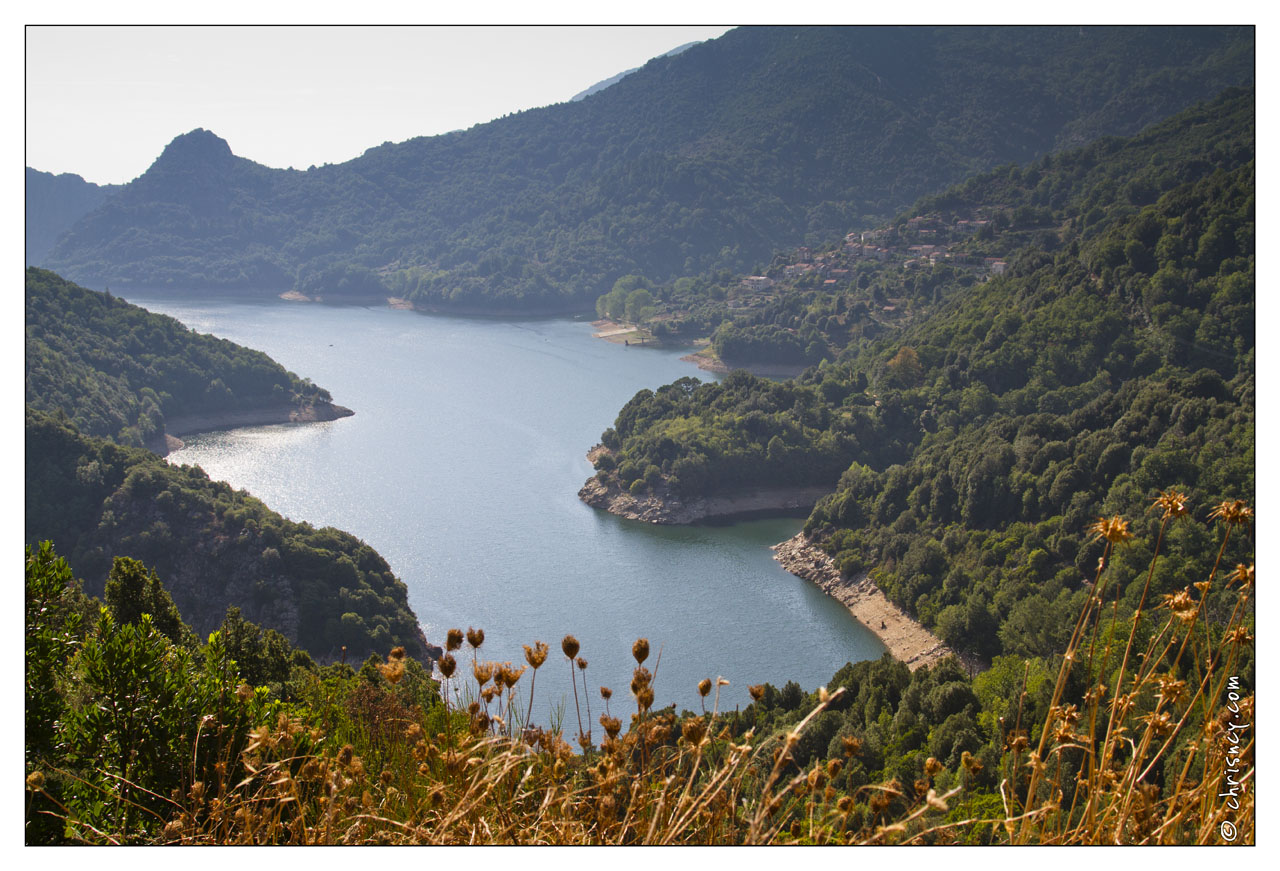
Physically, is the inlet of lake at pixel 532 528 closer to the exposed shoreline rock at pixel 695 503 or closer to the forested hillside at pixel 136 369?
the exposed shoreline rock at pixel 695 503

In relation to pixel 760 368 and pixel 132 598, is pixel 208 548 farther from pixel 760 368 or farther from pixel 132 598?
pixel 760 368

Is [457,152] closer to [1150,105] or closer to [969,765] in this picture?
[1150,105]

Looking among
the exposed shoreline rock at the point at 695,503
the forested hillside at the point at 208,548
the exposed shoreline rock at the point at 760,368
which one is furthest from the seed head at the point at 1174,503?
the exposed shoreline rock at the point at 760,368

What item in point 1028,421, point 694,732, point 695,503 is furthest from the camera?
point 695,503

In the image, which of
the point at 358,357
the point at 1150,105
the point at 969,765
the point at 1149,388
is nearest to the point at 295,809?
the point at 969,765

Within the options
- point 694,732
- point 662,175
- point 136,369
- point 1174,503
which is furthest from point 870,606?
point 662,175

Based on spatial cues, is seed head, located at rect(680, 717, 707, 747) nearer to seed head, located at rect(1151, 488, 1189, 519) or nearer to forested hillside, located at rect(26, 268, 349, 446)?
seed head, located at rect(1151, 488, 1189, 519)
